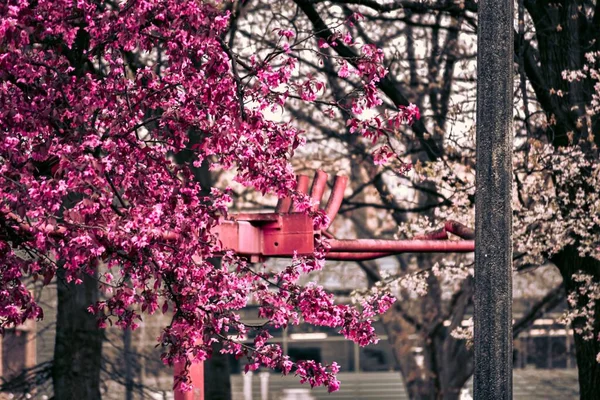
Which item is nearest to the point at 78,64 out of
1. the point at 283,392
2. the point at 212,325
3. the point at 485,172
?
the point at 212,325

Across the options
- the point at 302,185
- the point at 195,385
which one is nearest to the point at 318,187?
the point at 302,185

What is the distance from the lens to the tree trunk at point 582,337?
16.4 m

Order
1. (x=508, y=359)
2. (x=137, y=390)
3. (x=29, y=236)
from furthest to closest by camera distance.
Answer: (x=137, y=390), (x=29, y=236), (x=508, y=359)

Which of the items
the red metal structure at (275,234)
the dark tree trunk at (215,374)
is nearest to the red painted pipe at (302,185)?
the red metal structure at (275,234)

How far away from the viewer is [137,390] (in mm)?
21938

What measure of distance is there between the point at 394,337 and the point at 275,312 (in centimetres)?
1961

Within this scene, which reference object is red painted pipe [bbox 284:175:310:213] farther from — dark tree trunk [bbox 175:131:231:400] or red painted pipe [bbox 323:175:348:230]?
dark tree trunk [bbox 175:131:231:400]

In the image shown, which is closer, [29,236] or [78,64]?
[29,236]

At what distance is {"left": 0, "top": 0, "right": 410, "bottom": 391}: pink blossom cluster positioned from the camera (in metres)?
8.31

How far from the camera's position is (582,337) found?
16.7m

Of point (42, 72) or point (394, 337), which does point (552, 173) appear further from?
point (394, 337)

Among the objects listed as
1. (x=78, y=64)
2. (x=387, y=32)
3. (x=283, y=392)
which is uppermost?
(x=387, y=32)

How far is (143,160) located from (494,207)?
3087 mm

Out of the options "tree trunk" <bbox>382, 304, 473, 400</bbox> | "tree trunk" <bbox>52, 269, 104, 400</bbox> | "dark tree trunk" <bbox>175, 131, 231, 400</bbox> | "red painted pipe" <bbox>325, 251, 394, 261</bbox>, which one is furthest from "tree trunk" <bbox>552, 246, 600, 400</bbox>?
"tree trunk" <bbox>382, 304, 473, 400</bbox>
